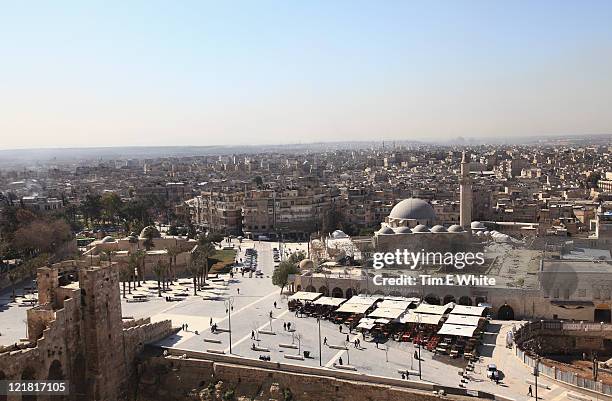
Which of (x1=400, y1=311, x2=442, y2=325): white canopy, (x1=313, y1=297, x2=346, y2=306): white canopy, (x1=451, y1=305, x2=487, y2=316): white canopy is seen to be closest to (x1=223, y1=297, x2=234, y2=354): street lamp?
(x1=313, y1=297, x2=346, y2=306): white canopy

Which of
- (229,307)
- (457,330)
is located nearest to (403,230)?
(229,307)

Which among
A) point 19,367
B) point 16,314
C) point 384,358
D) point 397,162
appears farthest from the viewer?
point 397,162

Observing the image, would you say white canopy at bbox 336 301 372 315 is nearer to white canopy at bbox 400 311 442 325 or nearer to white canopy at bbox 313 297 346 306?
white canopy at bbox 313 297 346 306

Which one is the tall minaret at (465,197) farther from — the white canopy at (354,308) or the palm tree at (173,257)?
the palm tree at (173,257)

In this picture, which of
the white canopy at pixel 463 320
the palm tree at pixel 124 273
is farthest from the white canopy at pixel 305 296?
the palm tree at pixel 124 273

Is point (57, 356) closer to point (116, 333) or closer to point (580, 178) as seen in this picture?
point (116, 333)

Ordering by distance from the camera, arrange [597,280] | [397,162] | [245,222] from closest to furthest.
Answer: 1. [597,280]
2. [245,222]
3. [397,162]

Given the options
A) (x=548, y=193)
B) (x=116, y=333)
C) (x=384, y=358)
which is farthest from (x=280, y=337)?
(x=548, y=193)
